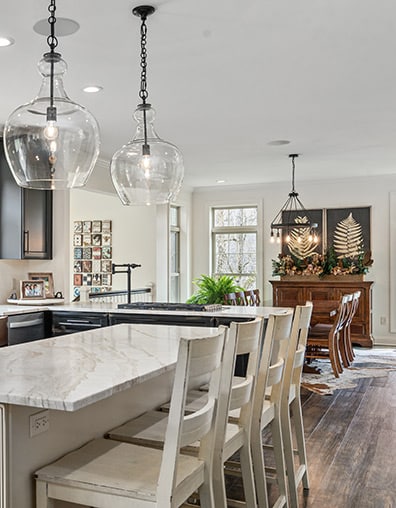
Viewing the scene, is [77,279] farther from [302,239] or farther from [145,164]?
[145,164]

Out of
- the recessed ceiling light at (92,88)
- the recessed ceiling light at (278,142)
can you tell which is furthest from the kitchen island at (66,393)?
the recessed ceiling light at (278,142)

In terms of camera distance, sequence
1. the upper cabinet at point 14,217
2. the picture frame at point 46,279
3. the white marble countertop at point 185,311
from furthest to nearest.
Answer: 1. the picture frame at point 46,279
2. the upper cabinet at point 14,217
3. the white marble countertop at point 185,311

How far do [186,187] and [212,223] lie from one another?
0.84m

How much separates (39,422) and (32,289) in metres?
4.12

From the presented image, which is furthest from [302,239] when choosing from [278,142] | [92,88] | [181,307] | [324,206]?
[92,88]

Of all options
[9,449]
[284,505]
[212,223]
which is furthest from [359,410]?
[212,223]

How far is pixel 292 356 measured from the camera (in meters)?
2.86

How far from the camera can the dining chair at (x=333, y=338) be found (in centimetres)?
615

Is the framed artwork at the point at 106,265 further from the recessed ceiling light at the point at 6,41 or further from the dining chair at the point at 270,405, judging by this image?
the dining chair at the point at 270,405

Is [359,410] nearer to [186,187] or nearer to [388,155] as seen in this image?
[388,155]

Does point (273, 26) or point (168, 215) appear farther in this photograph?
point (168, 215)

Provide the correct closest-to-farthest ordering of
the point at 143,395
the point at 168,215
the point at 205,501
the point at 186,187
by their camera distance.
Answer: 1. the point at 205,501
2. the point at 143,395
3. the point at 168,215
4. the point at 186,187

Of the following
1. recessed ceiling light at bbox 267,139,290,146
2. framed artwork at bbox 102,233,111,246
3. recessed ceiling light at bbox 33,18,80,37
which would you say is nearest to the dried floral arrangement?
recessed ceiling light at bbox 267,139,290,146

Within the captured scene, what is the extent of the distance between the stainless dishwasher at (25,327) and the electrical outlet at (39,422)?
124 inches
